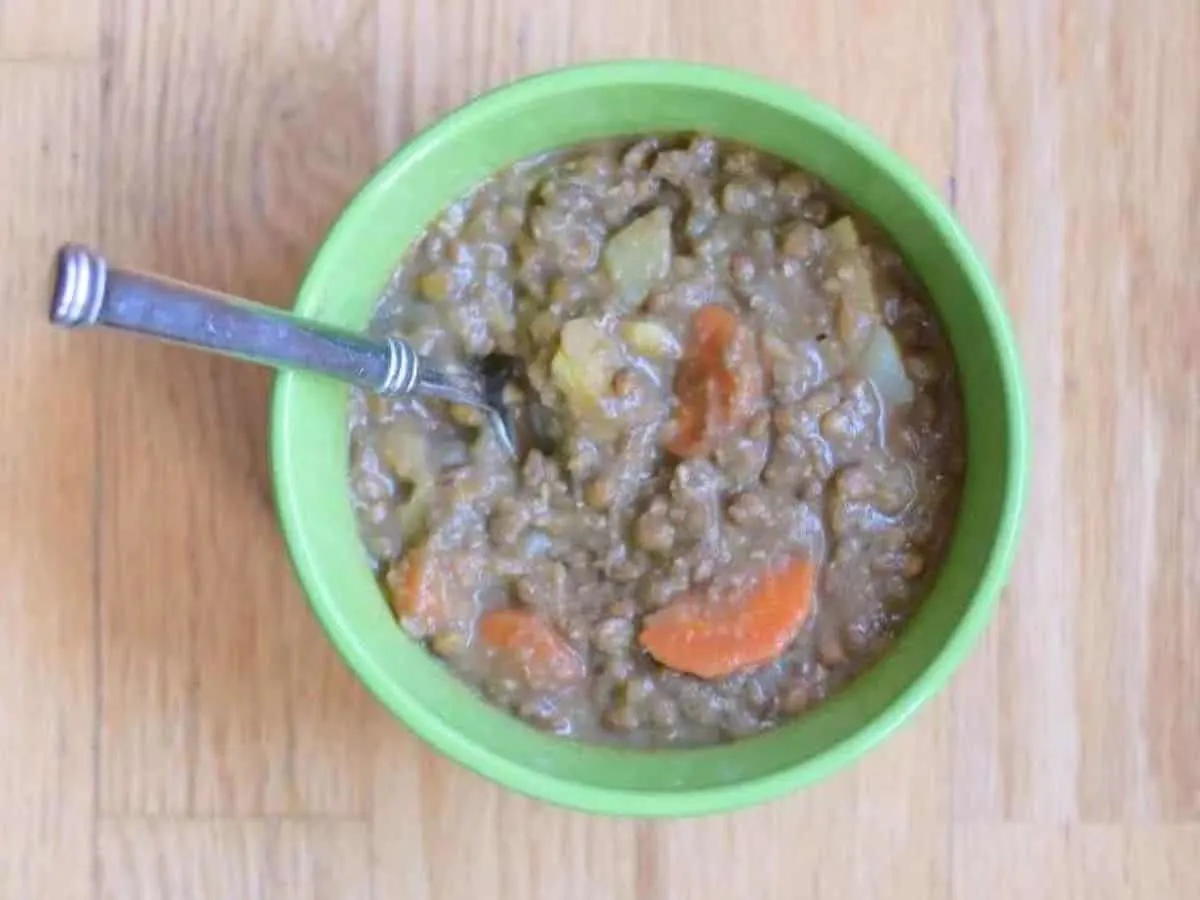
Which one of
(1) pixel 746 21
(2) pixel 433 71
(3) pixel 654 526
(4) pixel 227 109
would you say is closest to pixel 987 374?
(3) pixel 654 526

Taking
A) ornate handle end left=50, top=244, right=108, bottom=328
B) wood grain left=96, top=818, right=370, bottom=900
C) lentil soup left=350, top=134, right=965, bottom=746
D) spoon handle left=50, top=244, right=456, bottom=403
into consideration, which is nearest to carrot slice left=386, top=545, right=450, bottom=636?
lentil soup left=350, top=134, right=965, bottom=746

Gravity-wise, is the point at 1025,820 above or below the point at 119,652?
below

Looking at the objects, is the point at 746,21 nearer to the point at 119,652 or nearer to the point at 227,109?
the point at 227,109

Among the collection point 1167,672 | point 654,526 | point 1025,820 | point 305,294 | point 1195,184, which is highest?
point 1195,184

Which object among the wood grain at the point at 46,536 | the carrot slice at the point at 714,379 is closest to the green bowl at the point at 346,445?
the carrot slice at the point at 714,379

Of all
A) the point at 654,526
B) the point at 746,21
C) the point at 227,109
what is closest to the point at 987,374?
the point at 654,526

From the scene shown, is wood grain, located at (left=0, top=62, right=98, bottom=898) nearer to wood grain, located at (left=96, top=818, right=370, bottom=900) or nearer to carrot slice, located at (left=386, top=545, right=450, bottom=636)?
wood grain, located at (left=96, top=818, right=370, bottom=900)

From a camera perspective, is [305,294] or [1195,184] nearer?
[305,294]
